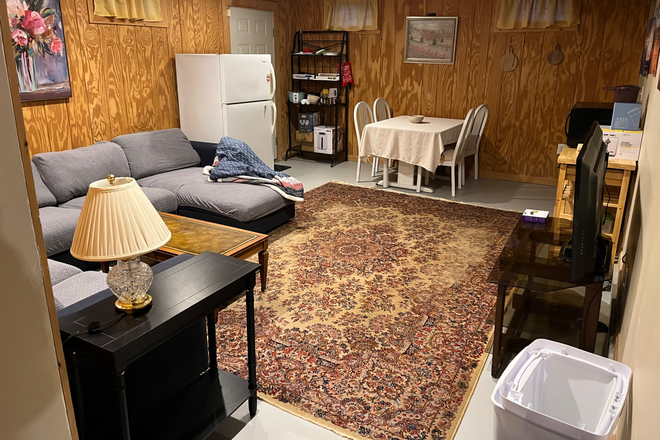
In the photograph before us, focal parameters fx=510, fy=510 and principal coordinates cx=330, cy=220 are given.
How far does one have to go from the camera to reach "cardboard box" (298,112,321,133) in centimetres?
686

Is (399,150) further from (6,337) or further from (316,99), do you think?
(6,337)

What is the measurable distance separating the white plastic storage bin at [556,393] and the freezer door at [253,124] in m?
3.96

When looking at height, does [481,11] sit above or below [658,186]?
above

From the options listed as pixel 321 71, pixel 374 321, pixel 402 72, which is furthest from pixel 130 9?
pixel 374 321

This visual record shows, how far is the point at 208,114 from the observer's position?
5098mm

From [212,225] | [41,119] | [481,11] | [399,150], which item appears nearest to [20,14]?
[41,119]

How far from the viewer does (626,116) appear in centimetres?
352

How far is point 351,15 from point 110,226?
18.7 ft

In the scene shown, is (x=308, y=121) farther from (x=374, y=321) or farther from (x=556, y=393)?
(x=556, y=393)

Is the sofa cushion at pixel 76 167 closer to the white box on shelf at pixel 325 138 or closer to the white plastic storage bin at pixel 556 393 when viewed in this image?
the white box on shelf at pixel 325 138

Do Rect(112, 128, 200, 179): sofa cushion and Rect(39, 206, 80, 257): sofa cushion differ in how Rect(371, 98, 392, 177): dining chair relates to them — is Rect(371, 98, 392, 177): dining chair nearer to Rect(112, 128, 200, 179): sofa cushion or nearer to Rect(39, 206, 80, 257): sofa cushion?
Rect(112, 128, 200, 179): sofa cushion

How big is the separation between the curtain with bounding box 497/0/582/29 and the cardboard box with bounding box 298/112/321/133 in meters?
2.53

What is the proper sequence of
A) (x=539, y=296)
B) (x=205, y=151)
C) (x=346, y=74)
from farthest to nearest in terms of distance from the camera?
1. (x=346, y=74)
2. (x=205, y=151)
3. (x=539, y=296)

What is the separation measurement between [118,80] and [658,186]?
4.32 meters
